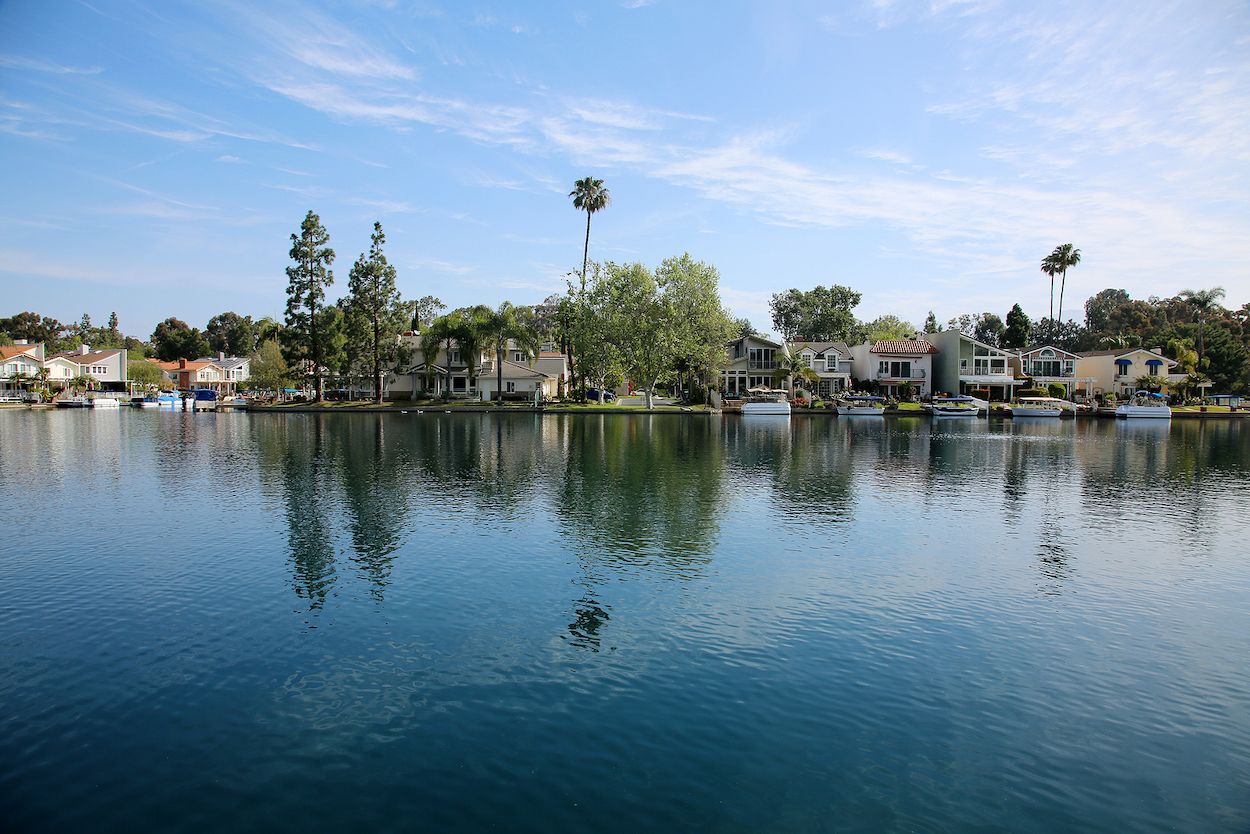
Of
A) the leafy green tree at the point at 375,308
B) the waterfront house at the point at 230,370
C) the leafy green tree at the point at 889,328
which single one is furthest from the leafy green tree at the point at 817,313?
the waterfront house at the point at 230,370

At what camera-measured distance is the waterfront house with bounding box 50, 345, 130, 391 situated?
120500 mm

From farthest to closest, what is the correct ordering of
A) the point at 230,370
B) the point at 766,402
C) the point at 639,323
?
1. the point at 230,370
2. the point at 766,402
3. the point at 639,323

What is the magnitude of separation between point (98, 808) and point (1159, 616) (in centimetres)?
2001

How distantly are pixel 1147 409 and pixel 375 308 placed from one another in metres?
97.2

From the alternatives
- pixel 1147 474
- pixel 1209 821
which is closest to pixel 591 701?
pixel 1209 821

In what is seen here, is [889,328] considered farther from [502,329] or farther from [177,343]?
[177,343]

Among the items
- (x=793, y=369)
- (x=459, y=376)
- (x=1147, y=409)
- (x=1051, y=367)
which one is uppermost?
(x=1051, y=367)

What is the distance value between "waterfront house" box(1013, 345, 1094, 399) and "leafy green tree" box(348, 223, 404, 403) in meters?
87.6

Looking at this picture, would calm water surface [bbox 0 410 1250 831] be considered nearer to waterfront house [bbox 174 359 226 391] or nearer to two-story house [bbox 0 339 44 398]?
two-story house [bbox 0 339 44 398]

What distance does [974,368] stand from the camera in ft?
325

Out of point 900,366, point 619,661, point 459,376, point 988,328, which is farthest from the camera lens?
point 988,328

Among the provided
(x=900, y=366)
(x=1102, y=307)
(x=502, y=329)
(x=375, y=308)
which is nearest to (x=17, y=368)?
(x=375, y=308)

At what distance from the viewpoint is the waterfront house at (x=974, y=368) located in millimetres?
97312

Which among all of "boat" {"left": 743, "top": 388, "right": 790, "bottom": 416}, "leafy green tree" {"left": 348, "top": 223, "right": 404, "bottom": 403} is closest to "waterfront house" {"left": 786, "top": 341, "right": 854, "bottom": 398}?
"boat" {"left": 743, "top": 388, "right": 790, "bottom": 416}
